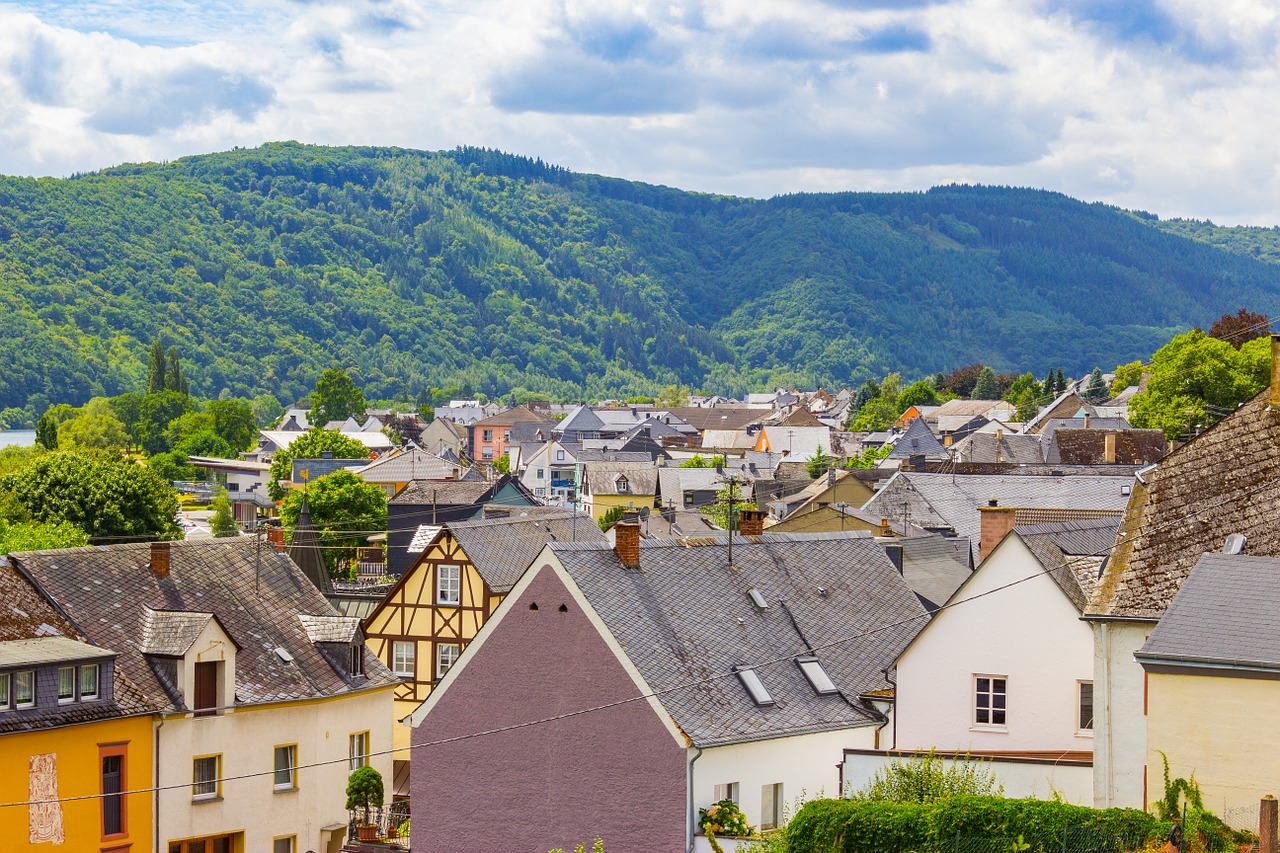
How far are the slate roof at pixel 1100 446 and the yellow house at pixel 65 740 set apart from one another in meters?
65.3

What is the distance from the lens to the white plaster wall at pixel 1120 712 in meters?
23.3

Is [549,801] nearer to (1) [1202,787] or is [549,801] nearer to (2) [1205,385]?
(1) [1202,787]

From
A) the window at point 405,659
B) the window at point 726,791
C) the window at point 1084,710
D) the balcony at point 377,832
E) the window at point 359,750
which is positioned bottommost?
the balcony at point 377,832

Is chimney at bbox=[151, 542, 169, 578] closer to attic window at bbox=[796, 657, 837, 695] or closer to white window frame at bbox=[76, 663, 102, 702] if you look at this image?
white window frame at bbox=[76, 663, 102, 702]

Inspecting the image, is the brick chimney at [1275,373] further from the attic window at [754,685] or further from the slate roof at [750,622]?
the attic window at [754,685]

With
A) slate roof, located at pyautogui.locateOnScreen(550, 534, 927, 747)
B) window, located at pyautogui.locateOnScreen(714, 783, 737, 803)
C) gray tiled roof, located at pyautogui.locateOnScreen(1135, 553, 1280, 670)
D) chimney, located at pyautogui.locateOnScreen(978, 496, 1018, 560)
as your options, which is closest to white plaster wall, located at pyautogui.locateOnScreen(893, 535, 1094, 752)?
slate roof, located at pyautogui.locateOnScreen(550, 534, 927, 747)

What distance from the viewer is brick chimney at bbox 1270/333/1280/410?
24453 millimetres

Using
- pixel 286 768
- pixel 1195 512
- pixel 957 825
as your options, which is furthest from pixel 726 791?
pixel 286 768

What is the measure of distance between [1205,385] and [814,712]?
75.8 m

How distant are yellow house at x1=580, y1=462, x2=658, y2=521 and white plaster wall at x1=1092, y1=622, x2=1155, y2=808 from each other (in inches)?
3643

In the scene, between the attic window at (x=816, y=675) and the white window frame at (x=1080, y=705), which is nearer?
the white window frame at (x=1080, y=705)

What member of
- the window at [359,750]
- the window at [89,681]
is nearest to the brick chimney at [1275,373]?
the window at [89,681]

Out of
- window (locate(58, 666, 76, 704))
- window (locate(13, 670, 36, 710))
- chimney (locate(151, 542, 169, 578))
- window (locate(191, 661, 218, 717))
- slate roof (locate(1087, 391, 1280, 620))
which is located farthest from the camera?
chimney (locate(151, 542, 169, 578))

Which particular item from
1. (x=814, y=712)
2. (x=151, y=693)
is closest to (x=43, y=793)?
(x=151, y=693)
